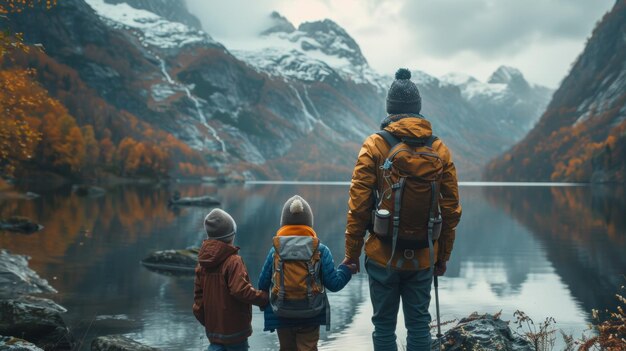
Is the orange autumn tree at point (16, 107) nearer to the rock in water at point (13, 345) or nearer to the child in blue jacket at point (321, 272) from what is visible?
the rock in water at point (13, 345)

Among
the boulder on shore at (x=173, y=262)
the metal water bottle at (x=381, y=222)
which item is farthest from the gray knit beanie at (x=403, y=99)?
the boulder on shore at (x=173, y=262)

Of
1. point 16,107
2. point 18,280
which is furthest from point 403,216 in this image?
point 16,107

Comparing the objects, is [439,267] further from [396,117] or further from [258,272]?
[258,272]

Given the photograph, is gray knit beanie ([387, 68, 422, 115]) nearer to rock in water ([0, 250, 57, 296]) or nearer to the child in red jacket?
the child in red jacket

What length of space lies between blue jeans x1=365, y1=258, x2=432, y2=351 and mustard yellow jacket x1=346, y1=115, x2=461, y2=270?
0.22m

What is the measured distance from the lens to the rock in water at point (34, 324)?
528 inches

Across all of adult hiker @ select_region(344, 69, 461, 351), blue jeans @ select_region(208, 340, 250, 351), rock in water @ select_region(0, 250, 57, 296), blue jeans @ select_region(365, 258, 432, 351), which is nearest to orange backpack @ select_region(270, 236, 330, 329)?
adult hiker @ select_region(344, 69, 461, 351)

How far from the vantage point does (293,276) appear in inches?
337

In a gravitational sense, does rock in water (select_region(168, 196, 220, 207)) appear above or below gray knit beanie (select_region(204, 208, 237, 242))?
below

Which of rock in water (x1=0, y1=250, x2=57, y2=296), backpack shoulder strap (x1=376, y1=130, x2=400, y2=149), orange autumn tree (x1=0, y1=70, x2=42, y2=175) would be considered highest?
orange autumn tree (x1=0, y1=70, x2=42, y2=175)

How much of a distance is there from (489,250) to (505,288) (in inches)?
570

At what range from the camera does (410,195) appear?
319 inches

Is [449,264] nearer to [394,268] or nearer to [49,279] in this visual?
[49,279]

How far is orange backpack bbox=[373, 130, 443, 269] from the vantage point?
807cm
